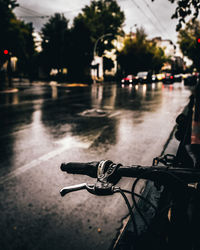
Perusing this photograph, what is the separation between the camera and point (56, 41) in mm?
44906

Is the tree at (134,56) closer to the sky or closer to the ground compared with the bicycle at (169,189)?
closer to the sky

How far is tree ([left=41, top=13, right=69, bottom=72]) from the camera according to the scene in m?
43.2

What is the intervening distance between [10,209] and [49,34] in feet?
160

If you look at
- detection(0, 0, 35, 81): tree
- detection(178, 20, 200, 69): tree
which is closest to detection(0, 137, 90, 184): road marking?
detection(0, 0, 35, 81): tree

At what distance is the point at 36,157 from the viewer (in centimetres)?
521

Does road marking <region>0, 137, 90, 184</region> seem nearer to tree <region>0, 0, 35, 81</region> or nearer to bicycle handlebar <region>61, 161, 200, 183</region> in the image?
bicycle handlebar <region>61, 161, 200, 183</region>

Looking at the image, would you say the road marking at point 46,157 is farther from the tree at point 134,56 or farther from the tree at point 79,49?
the tree at point 134,56

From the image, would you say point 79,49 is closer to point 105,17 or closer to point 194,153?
point 105,17

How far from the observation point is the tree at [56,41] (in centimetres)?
4319

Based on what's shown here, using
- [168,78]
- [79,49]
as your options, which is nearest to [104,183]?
[168,78]

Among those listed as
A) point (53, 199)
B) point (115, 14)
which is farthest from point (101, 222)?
point (115, 14)

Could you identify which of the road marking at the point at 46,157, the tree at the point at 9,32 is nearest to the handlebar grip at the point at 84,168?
the road marking at the point at 46,157

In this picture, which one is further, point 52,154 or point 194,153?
point 52,154

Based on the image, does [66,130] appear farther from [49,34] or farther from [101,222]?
[49,34]
